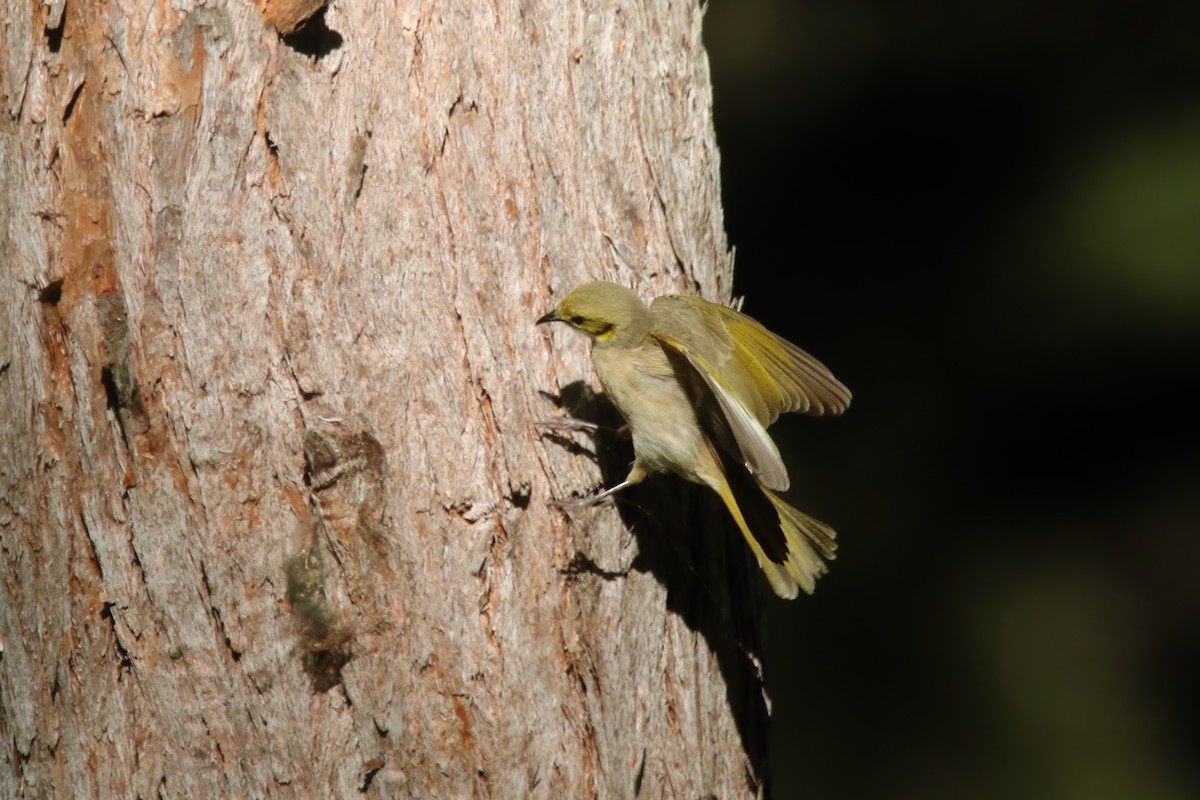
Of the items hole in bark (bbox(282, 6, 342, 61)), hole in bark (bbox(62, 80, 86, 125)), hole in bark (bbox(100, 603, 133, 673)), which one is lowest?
hole in bark (bbox(100, 603, 133, 673))

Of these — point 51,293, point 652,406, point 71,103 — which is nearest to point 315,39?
point 71,103

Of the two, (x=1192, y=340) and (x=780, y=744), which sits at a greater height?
(x=1192, y=340)

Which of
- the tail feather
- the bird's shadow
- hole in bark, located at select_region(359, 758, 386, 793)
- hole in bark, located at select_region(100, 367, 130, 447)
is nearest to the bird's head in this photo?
the bird's shadow

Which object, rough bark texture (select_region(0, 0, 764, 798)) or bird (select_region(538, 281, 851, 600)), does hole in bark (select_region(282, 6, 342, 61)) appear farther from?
bird (select_region(538, 281, 851, 600))

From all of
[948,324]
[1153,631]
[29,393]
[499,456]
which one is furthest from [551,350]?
[1153,631]

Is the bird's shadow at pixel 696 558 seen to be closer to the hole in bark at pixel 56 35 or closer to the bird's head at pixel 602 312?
the bird's head at pixel 602 312

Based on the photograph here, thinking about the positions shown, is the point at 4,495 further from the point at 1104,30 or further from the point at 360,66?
the point at 1104,30

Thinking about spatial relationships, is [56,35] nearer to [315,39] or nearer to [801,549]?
[315,39]

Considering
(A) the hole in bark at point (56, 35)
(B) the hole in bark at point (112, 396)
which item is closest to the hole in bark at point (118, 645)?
(B) the hole in bark at point (112, 396)
